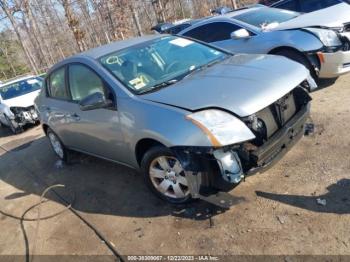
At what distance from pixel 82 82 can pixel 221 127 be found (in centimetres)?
236

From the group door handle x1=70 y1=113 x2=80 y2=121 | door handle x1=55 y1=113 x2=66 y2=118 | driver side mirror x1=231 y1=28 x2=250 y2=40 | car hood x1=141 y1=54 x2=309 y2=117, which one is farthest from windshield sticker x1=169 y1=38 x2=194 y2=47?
door handle x1=55 y1=113 x2=66 y2=118

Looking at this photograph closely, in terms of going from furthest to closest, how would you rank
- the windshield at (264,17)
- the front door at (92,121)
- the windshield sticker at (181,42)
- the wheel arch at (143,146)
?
the windshield at (264,17) < the windshield sticker at (181,42) < the front door at (92,121) < the wheel arch at (143,146)

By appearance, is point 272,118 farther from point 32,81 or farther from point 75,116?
point 32,81

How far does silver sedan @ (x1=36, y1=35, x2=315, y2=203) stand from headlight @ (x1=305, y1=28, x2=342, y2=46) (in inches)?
79.4

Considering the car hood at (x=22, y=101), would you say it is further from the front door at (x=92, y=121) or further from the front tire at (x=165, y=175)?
the front tire at (x=165, y=175)

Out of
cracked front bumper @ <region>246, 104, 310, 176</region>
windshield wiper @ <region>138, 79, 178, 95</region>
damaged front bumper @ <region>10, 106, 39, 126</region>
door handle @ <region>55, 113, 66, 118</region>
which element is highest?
windshield wiper @ <region>138, 79, 178, 95</region>

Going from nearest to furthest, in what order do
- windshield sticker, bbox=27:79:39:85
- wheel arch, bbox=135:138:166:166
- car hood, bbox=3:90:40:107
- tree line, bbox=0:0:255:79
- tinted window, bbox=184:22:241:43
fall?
wheel arch, bbox=135:138:166:166
tinted window, bbox=184:22:241:43
car hood, bbox=3:90:40:107
windshield sticker, bbox=27:79:39:85
tree line, bbox=0:0:255:79

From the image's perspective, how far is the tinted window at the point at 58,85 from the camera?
556 cm

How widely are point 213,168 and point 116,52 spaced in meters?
2.12

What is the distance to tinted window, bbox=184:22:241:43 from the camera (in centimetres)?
760

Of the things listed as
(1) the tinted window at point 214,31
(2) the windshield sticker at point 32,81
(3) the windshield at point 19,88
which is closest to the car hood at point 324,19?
(1) the tinted window at point 214,31

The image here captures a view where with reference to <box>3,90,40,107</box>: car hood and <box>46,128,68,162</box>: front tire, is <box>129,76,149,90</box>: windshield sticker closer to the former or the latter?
<box>46,128,68,162</box>: front tire

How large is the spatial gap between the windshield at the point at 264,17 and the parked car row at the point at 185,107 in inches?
55.8

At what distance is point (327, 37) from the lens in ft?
20.1
